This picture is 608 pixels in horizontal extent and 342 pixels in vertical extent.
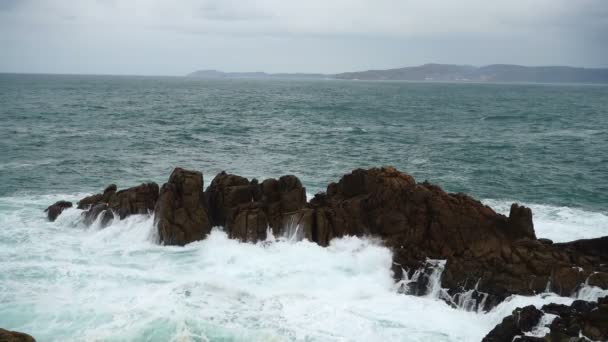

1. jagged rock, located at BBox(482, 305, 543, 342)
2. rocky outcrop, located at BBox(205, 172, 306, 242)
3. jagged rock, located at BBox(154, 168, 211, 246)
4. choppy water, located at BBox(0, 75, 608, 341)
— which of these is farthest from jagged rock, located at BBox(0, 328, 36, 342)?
jagged rock, located at BBox(482, 305, 543, 342)

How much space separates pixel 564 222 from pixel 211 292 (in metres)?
19.5

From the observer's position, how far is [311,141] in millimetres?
56906

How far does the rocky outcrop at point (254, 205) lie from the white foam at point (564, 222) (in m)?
12.0

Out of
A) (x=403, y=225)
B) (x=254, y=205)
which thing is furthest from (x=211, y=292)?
(x=403, y=225)

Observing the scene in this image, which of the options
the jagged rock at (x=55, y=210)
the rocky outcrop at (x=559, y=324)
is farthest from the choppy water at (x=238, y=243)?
the rocky outcrop at (x=559, y=324)

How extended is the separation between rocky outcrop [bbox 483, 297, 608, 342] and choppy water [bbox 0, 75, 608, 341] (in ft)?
4.78

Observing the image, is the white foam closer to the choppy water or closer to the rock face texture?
the choppy water

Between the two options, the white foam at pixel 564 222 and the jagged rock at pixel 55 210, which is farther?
the jagged rock at pixel 55 210

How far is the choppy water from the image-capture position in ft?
59.0

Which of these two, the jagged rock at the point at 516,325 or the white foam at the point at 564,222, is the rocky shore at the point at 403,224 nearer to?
the jagged rock at the point at 516,325

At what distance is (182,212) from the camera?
25.1 m

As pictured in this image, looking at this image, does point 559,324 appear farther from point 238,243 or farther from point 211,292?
point 238,243

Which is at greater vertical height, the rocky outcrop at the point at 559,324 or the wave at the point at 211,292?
the rocky outcrop at the point at 559,324

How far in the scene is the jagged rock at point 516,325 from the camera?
1619cm
